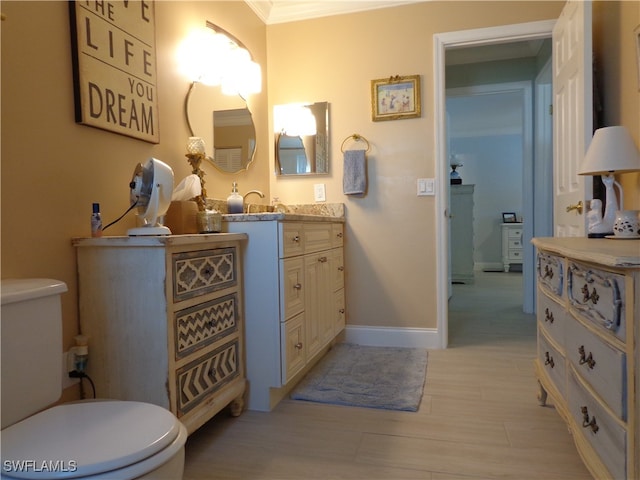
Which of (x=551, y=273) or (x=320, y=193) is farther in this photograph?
(x=320, y=193)

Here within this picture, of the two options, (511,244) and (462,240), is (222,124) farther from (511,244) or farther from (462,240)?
(511,244)

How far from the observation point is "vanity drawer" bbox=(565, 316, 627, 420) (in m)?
1.00

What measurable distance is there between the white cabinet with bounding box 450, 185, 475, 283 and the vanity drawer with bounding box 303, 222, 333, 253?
3615mm

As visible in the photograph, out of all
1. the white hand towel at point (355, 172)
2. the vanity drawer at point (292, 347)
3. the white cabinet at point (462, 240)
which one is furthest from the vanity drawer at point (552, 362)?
the white cabinet at point (462, 240)

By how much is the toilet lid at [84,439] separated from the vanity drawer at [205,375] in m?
0.37

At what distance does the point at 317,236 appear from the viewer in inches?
93.7

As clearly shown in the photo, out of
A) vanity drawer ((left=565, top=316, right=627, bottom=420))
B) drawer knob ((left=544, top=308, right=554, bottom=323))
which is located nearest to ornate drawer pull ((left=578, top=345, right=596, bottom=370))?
vanity drawer ((left=565, top=316, right=627, bottom=420))

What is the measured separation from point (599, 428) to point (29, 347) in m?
Answer: 1.52

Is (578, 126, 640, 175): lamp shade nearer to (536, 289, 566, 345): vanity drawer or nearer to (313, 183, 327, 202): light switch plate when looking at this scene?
(536, 289, 566, 345): vanity drawer

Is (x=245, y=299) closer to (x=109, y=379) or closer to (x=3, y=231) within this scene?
(x=109, y=379)

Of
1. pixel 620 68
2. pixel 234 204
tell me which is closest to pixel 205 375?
pixel 234 204

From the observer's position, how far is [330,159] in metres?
3.02

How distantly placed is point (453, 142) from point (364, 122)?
5268 millimetres

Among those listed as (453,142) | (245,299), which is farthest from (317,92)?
(453,142)
